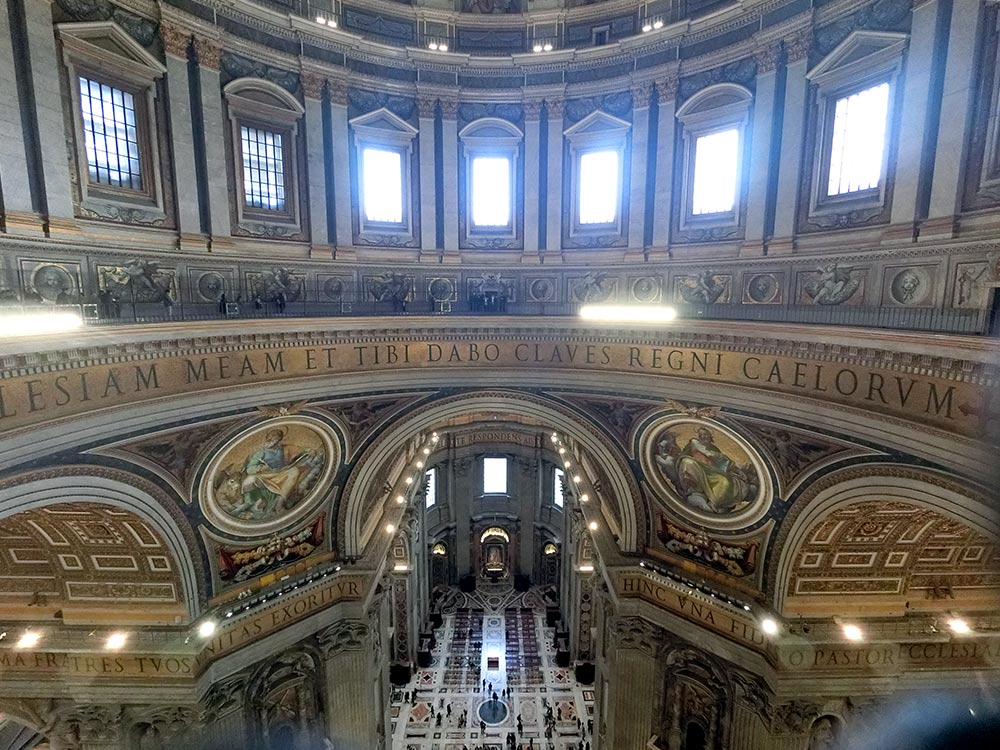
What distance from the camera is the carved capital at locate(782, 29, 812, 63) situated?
1058 centimetres

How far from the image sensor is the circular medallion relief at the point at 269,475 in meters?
11.2

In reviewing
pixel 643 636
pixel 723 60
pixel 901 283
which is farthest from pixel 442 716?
pixel 723 60

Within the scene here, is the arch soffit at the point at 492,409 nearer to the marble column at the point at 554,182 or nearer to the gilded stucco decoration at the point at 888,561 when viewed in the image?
the gilded stucco decoration at the point at 888,561

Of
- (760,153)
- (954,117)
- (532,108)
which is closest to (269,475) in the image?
(532,108)

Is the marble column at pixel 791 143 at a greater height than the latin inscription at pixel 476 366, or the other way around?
the marble column at pixel 791 143

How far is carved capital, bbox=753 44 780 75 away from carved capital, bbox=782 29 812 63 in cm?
23

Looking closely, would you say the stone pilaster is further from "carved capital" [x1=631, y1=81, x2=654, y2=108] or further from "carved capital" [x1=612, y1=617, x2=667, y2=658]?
"carved capital" [x1=612, y1=617, x2=667, y2=658]

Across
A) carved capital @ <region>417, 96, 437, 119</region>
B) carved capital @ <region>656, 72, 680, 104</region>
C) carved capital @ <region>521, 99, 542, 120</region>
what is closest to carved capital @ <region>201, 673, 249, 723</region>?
carved capital @ <region>417, 96, 437, 119</region>

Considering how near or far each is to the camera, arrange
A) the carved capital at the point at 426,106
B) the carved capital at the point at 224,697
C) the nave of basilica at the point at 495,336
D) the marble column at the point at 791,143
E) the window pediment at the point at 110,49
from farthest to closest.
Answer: the carved capital at the point at 426,106, the carved capital at the point at 224,697, the marble column at the point at 791,143, the window pediment at the point at 110,49, the nave of basilica at the point at 495,336

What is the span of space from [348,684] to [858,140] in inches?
674

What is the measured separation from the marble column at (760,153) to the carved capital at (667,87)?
188cm

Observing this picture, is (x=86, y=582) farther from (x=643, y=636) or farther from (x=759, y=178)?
(x=759, y=178)

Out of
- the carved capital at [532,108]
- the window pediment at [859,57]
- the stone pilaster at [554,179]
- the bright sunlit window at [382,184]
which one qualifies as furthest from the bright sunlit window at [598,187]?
the bright sunlit window at [382,184]

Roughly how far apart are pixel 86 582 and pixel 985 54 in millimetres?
19401
